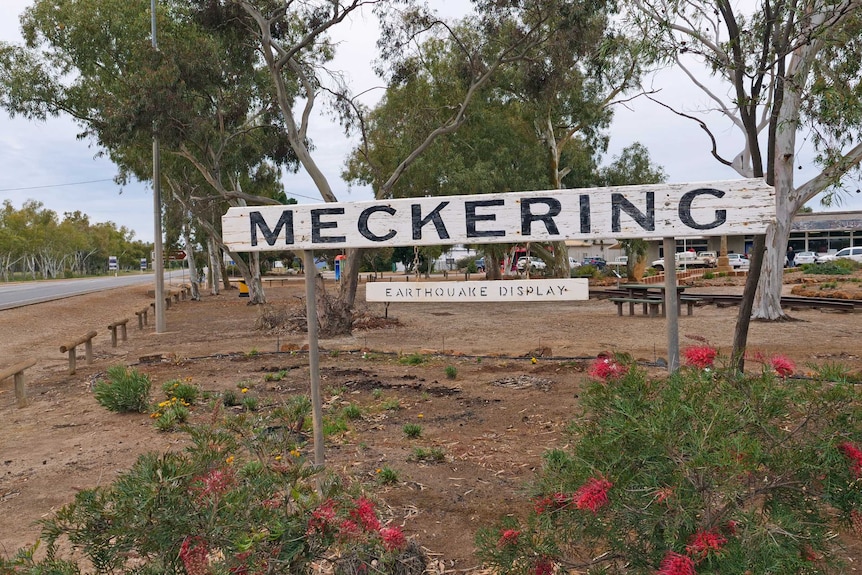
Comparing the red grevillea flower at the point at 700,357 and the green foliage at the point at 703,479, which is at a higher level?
the red grevillea flower at the point at 700,357

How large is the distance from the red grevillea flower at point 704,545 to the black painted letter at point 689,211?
2.20 meters

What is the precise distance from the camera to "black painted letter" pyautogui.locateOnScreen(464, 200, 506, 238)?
13.7 ft

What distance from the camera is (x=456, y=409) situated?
6848 mm

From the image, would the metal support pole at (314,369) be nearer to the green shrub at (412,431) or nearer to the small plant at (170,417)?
the green shrub at (412,431)

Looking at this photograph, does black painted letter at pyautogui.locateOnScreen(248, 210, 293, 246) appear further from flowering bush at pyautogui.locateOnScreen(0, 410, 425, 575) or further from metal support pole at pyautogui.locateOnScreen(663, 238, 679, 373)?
metal support pole at pyautogui.locateOnScreen(663, 238, 679, 373)

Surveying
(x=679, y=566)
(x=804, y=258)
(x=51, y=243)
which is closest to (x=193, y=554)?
(x=679, y=566)

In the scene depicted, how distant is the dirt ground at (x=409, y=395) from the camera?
4348 millimetres

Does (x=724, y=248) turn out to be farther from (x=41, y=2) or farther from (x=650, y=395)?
(x=650, y=395)

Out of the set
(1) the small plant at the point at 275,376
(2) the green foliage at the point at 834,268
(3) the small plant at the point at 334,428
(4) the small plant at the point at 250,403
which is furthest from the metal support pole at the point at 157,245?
(2) the green foliage at the point at 834,268

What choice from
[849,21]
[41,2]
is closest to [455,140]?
[41,2]

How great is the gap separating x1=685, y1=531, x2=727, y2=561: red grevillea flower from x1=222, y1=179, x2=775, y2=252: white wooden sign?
2168mm

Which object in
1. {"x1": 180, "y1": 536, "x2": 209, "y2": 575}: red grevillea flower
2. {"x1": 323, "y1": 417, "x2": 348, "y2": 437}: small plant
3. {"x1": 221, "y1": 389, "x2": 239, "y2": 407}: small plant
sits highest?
{"x1": 180, "y1": 536, "x2": 209, "y2": 575}: red grevillea flower

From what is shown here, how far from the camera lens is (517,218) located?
4137 mm

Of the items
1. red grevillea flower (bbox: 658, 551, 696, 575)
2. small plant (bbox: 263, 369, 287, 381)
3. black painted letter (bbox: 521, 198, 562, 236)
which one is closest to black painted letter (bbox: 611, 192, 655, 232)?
black painted letter (bbox: 521, 198, 562, 236)
